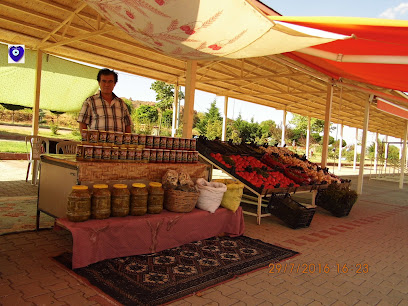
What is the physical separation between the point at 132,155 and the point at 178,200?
0.70 m

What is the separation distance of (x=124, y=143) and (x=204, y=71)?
24.8 feet

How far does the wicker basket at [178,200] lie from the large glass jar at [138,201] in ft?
1.11

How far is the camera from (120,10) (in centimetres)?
291

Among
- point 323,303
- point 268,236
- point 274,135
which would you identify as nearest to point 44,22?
point 268,236

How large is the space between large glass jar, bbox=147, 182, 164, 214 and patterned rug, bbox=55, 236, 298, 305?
0.45 metres

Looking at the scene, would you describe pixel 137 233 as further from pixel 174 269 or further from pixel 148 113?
pixel 148 113

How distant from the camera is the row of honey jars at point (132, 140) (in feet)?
11.0

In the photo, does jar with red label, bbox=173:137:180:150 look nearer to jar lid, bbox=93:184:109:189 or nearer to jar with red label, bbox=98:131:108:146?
jar with red label, bbox=98:131:108:146

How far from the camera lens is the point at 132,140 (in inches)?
144

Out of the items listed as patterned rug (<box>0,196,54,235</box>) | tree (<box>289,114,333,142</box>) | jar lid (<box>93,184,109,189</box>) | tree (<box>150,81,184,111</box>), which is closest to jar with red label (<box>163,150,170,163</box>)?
jar lid (<box>93,184,109,189</box>)

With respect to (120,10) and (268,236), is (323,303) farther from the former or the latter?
(120,10)

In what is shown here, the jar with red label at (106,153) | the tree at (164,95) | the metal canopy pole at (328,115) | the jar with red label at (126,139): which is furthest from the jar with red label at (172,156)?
the tree at (164,95)

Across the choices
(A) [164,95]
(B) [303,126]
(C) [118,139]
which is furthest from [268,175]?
(B) [303,126]

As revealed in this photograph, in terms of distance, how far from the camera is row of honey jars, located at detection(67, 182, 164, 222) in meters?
2.90
